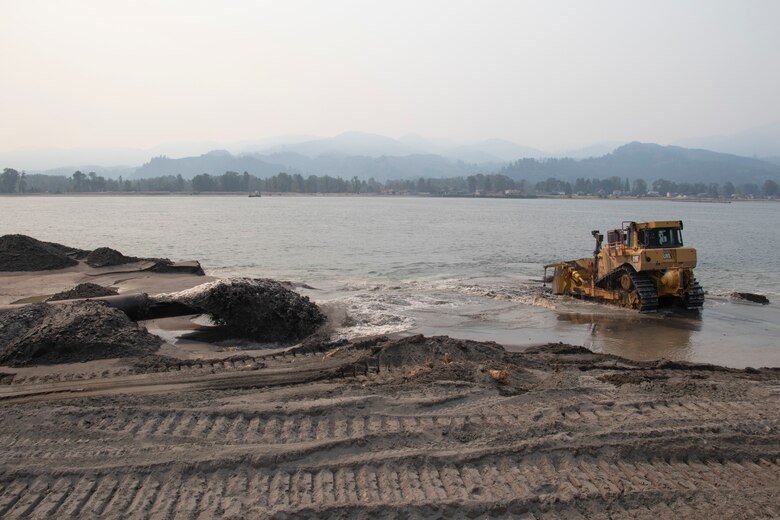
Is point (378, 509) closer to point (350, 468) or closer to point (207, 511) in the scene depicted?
point (350, 468)

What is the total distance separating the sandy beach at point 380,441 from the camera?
480 centimetres

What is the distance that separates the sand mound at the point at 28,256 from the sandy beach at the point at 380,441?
11766 mm

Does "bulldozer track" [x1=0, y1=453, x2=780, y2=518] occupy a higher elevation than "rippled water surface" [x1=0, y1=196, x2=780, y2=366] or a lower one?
higher

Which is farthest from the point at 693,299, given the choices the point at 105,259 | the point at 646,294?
the point at 105,259

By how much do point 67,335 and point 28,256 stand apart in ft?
38.8

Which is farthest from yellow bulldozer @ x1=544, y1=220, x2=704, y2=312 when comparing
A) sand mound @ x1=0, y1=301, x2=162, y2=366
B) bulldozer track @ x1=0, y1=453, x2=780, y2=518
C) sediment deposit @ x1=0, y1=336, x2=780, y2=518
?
sand mound @ x1=0, y1=301, x2=162, y2=366

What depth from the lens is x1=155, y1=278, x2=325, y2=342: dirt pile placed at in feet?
38.3

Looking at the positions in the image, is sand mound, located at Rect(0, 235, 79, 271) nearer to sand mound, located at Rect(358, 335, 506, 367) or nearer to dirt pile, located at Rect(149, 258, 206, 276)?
dirt pile, located at Rect(149, 258, 206, 276)

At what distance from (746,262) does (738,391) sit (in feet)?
86.6

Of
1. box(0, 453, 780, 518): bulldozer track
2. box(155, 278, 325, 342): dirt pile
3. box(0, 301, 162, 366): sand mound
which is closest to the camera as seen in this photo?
box(0, 453, 780, 518): bulldozer track

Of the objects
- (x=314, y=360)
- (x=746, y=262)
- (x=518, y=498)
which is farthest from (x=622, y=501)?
(x=746, y=262)

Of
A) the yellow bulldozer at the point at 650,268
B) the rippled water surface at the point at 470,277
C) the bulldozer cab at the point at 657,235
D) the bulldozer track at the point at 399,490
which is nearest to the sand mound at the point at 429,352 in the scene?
the rippled water surface at the point at 470,277

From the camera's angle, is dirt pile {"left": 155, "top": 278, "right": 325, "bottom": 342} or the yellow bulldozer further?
the yellow bulldozer

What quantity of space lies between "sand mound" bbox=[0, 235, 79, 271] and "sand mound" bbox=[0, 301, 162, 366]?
30.8ft
